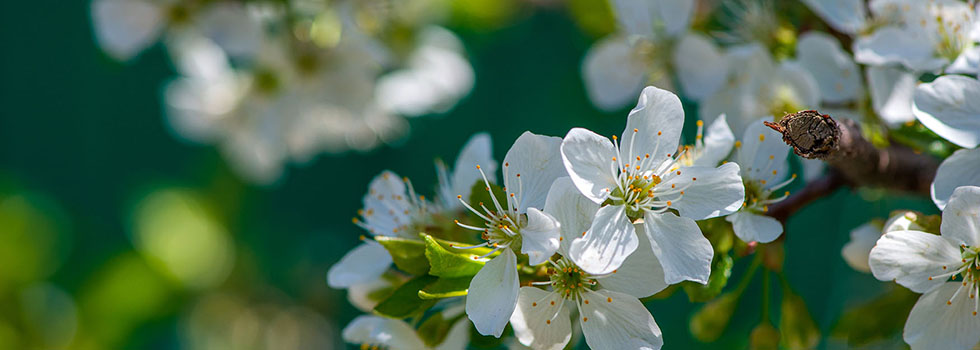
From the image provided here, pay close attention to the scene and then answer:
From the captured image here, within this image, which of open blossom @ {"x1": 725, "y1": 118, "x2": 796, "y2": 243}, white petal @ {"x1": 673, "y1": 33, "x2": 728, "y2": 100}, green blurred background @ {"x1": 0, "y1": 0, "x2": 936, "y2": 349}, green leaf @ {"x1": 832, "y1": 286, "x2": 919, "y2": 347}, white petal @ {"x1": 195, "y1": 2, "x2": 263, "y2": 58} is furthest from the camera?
green blurred background @ {"x1": 0, "y1": 0, "x2": 936, "y2": 349}

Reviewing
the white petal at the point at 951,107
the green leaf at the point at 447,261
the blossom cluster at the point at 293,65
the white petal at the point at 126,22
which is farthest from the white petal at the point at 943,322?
the white petal at the point at 126,22

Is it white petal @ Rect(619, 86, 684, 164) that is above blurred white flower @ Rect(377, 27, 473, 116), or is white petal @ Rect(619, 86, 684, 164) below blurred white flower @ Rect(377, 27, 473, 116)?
above

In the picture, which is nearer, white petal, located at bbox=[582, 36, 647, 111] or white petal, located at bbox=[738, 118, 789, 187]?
white petal, located at bbox=[738, 118, 789, 187]

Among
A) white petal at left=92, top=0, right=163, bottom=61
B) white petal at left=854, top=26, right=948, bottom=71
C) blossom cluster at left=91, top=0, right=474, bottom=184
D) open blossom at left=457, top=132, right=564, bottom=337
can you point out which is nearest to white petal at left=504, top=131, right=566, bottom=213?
open blossom at left=457, top=132, right=564, bottom=337

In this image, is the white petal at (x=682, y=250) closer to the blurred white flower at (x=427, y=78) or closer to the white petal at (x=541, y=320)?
the white petal at (x=541, y=320)

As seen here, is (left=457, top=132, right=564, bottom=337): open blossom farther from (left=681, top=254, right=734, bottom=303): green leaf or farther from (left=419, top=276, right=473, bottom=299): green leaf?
(left=681, top=254, right=734, bottom=303): green leaf

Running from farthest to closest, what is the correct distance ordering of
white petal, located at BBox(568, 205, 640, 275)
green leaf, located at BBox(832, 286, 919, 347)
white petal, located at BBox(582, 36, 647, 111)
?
white petal, located at BBox(582, 36, 647, 111) < green leaf, located at BBox(832, 286, 919, 347) < white petal, located at BBox(568, 205, 640, 275)

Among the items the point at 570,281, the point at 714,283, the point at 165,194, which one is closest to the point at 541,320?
the point at 570,281
